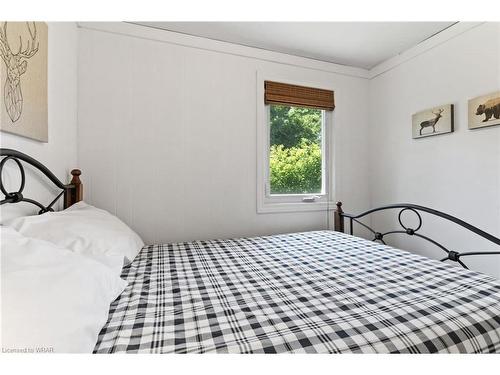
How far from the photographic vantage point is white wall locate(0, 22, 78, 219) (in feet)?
3.82

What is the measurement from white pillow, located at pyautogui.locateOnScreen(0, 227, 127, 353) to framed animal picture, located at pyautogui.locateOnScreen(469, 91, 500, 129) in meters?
2.37

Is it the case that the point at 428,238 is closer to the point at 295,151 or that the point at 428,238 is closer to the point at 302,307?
the point at 295,151

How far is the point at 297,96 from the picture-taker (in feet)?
7.95

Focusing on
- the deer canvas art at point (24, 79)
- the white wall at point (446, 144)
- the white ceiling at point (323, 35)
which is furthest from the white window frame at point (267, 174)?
the deer canvas art at point (24, 79)

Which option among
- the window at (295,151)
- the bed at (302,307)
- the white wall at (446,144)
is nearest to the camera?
the bed at (302,307)

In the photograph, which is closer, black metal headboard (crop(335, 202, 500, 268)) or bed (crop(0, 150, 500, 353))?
bed (crop(0, 150, 500, 353))

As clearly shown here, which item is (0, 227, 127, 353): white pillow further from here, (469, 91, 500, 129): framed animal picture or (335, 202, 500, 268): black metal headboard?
(469, 91, 500, 129): framed animal picture

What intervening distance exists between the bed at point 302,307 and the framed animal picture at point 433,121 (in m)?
1.12

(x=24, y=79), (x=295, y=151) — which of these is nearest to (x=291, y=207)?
(x=295, y=151)

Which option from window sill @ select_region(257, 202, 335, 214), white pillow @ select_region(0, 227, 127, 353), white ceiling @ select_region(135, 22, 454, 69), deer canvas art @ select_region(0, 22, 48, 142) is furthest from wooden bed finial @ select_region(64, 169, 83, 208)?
window sill @ select_region(257, 202, 335, 214)

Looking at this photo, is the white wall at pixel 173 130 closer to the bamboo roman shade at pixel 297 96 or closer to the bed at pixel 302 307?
the bamboo roman shade at pixel 297 96

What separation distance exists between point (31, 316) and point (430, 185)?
8.31 ft

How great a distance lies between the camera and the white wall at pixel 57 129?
1.16 meters

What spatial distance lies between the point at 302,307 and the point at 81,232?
92 centimetres
